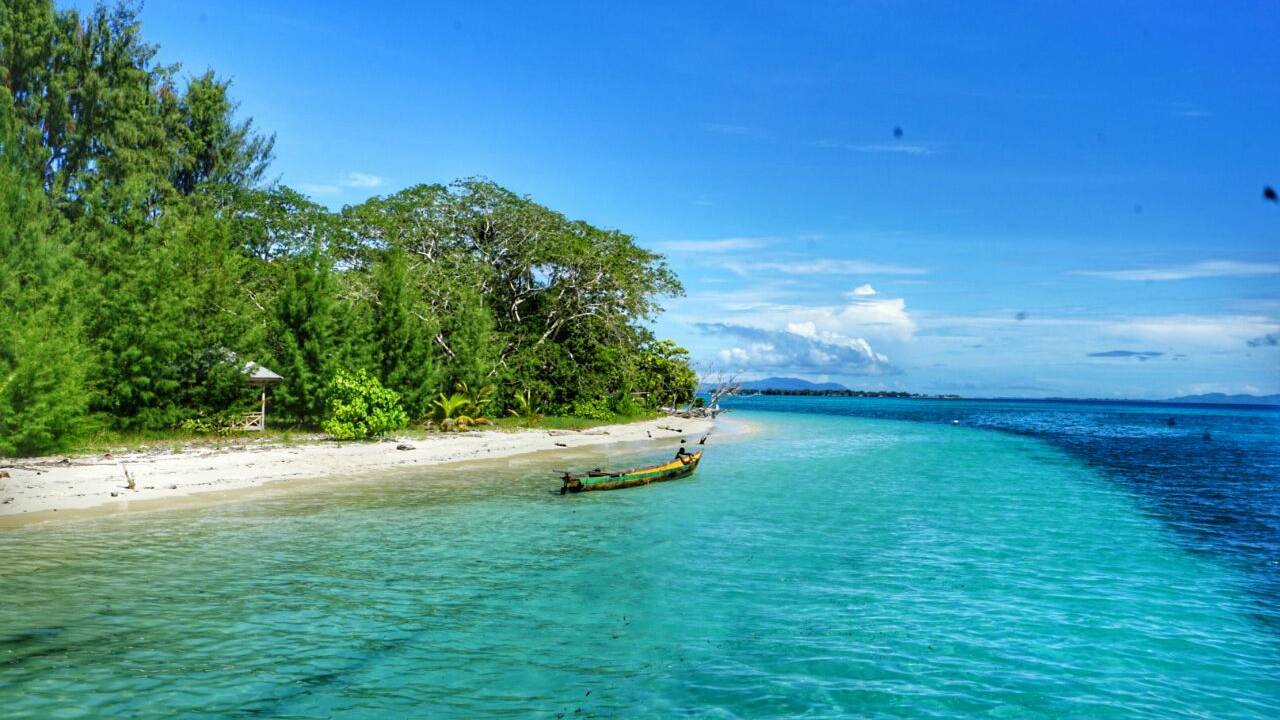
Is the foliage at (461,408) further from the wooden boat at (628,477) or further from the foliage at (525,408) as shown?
the wooden boat at (628,477)

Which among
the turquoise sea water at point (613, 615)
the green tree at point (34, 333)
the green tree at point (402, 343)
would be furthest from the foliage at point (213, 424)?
the turquoise sea water at point (613, 615)

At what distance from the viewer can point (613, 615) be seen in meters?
11.8

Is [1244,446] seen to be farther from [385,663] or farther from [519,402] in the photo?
[385,663]

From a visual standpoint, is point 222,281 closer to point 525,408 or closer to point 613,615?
point 525,408

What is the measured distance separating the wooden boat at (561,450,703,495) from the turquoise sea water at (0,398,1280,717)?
1.83 metres

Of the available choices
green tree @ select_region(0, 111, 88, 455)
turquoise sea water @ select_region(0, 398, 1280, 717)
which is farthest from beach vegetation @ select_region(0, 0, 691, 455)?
turquoise sea water @ select_region(0, 398, 1280, 717)

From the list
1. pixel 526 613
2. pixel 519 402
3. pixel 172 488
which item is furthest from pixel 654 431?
pixel 526 613

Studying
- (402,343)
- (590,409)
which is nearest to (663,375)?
(590,409)

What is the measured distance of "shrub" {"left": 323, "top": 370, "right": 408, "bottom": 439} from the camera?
30562 mm

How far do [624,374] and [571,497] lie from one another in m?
27.1

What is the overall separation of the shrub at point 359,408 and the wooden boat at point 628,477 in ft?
33.6

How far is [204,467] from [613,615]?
16.3 m

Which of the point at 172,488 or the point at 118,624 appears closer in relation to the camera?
the point at 118,624

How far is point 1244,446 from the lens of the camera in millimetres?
59219
